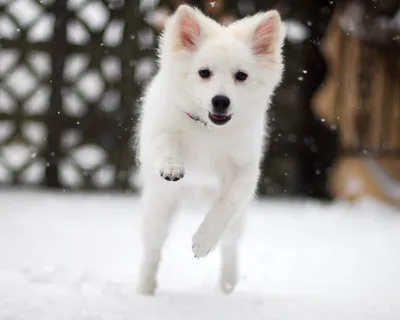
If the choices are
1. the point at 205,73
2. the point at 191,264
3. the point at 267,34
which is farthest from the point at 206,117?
the point at 191,264

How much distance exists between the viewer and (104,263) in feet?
14.3

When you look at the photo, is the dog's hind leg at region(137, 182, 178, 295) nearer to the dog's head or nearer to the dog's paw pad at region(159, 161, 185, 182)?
the dog's paw pad at region(159, 161, 185, 182)

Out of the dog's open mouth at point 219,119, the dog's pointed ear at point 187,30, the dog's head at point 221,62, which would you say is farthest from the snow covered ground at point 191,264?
the dog's pointed ear at point 187,30

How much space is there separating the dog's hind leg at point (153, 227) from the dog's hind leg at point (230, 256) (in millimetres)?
453

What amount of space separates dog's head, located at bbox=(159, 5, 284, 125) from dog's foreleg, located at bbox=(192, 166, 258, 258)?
13.4 inches

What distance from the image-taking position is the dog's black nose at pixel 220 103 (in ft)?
9.76

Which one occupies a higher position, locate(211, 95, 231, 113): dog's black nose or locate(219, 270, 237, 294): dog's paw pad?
locate(211, 95, 231, 113): dog's black nose

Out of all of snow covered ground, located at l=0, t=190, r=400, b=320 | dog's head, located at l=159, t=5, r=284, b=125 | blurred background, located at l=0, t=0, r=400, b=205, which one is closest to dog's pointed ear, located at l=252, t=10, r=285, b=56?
dog's head, located at l=159, t=5, r=284, b=125

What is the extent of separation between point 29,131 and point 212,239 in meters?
4.31

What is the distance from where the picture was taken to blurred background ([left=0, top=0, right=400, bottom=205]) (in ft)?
22.1

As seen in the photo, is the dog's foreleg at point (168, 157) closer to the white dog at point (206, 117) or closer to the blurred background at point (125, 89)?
the white dog at point (206, 117)

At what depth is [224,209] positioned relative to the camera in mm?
3131

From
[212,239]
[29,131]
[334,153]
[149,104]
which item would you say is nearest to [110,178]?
[29,131]

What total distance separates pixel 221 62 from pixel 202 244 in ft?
3.04
